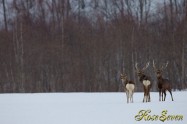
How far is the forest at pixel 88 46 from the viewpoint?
38.0m

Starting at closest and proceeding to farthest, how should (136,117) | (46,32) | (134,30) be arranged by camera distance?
1. (136,117)
2. (134,30)
3. (46,32)

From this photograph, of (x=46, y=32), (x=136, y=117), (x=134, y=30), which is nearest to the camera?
(x=136, y=117)

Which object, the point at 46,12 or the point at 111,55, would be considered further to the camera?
the point at 46,12

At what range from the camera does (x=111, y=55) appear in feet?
128

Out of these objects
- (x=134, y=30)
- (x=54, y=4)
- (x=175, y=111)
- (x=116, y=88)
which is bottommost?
(x=116, y=88)

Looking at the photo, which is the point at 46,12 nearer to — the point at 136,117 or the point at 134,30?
the point at 134,30

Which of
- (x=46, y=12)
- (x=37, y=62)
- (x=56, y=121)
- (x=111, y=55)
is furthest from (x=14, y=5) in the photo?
(x=56, y=121)

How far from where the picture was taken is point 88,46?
39.5 metres

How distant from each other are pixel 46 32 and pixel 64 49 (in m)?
2.67

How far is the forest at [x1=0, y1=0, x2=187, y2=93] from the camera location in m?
38.0
